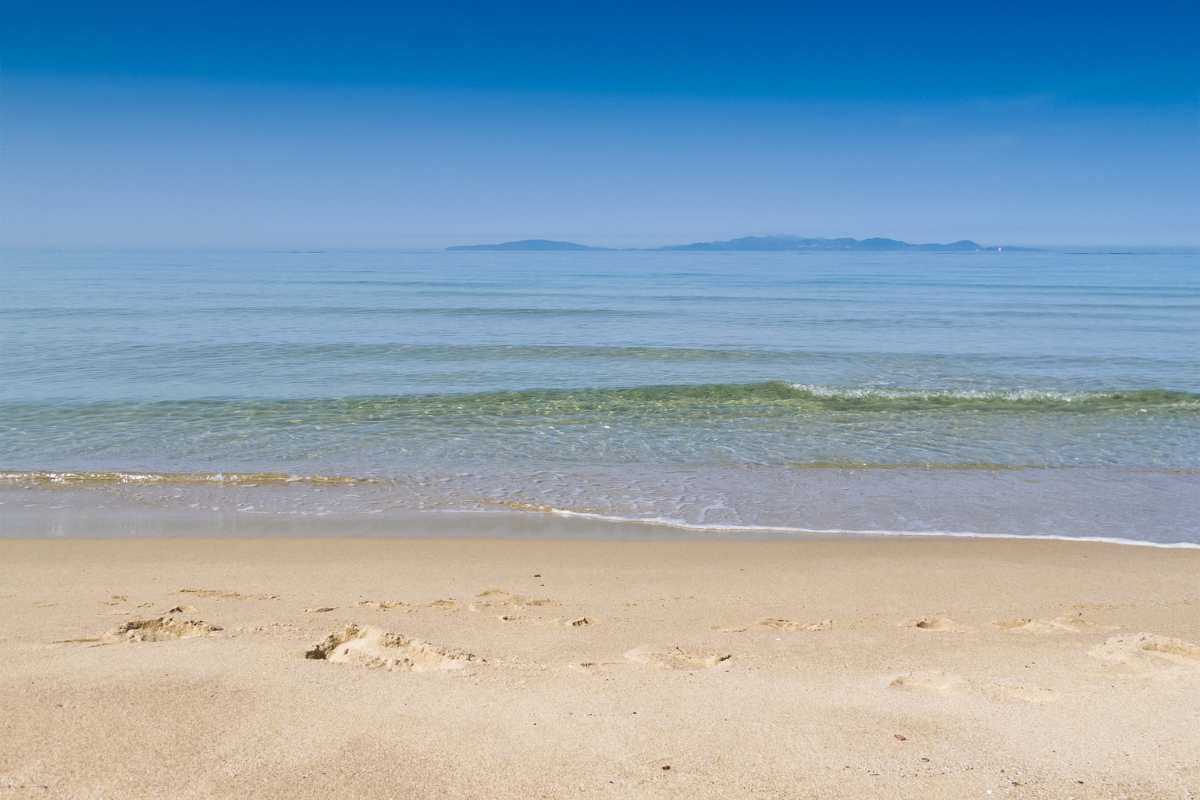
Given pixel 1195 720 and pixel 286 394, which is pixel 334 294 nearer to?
pixel 286 394

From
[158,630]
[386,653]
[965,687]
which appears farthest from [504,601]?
[965,687]

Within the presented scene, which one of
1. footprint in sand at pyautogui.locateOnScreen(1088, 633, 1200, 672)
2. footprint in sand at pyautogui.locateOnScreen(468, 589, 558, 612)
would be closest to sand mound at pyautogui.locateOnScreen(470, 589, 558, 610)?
footprint in sand at pyautogui.locateOnScreen(468, 589, 558, 612)

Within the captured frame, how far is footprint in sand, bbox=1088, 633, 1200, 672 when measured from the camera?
4.91 meters

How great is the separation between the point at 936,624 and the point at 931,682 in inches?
57.8

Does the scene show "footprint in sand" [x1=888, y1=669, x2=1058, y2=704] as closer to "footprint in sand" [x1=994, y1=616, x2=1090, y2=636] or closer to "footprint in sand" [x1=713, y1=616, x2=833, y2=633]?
"footprint in sand" [x1=713, y1=616, x2=833, y2=633]

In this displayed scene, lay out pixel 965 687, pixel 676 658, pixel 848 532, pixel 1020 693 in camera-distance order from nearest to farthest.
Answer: pixel 1020 693 < pixel 965 687 < pixel 676 658 < pixel 848 532

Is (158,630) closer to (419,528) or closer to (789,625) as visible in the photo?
(419,528)

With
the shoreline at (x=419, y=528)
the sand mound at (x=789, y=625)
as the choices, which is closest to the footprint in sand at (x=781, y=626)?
the sand mound at (x=789, y=625)

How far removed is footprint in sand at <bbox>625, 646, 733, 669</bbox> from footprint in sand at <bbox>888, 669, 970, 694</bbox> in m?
0.96

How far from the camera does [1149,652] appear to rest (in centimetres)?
511

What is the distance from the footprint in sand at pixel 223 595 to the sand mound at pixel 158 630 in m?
0.77

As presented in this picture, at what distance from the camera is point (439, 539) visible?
8625mm

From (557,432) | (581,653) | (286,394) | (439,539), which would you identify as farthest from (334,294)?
(581,653)

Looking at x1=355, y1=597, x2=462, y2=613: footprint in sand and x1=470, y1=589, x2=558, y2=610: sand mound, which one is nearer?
x1=355, y1=597, x2=462, y2=613: footprint in sand
